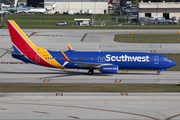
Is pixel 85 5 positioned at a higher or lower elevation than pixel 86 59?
higher

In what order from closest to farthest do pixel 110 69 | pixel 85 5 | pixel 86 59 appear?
pixel 110 69 → pixel 86 59 → pixel 85 5

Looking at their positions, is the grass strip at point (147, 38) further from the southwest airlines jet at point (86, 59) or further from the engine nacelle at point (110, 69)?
the engine nacelle at point (110, 69)

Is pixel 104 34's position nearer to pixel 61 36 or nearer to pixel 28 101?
pixel 61 36

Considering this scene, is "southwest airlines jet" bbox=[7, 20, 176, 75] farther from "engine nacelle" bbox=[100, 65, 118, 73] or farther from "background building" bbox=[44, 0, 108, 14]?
"background building" bbox=[44, 0, 108, 14]

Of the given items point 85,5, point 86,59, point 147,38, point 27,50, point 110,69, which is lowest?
point 110,69

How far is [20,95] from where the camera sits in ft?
122

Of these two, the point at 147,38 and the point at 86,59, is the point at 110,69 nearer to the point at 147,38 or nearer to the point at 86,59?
the point at 86,59

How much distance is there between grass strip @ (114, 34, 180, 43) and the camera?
294 ft

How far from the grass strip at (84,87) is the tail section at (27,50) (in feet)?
→ 24.6

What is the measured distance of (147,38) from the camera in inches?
3703

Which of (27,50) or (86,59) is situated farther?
(27,50)

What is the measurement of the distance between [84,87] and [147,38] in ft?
186

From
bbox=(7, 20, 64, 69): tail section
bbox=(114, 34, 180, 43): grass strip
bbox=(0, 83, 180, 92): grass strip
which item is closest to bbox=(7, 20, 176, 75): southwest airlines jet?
bbox=(7, 20, 64, 69): tail section

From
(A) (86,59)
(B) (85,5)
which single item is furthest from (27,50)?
(B) (85,5)
